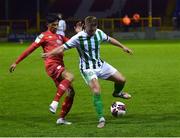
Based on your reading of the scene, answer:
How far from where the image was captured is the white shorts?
11180mm

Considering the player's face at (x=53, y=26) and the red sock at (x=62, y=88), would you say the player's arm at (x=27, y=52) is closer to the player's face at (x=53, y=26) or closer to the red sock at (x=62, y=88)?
the player's face at (x=53, y=26)

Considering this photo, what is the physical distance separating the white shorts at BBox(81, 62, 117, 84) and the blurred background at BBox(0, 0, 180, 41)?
42.2m

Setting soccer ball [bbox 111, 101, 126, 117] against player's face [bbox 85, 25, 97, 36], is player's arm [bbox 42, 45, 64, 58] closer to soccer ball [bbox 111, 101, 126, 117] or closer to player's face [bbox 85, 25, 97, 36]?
player's face [bbox 85, 25, 97, 36]

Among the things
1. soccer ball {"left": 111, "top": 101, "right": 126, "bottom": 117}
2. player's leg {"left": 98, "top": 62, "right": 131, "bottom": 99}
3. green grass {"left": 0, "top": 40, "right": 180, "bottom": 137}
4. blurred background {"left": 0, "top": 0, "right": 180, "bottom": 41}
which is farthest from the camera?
blurred background {"left": 0, "top": 0, "right": 180, "bottom": 41}

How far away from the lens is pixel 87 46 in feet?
36.7

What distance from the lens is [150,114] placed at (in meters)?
12.3

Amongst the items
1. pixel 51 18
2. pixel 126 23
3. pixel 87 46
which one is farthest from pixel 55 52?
pixel 126 23

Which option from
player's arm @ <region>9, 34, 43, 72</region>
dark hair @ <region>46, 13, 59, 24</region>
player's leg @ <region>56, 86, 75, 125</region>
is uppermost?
dark hair @ <region>46, 13, 59, 24</region>

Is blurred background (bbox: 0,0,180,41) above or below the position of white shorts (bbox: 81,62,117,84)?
below

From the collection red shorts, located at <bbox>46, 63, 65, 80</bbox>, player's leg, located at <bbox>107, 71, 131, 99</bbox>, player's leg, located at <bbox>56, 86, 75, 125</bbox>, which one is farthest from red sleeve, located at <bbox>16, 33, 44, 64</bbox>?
player's leg, located at <bbox>107, 71, 131, 99</bbox>

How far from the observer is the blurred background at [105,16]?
54531 millimetres

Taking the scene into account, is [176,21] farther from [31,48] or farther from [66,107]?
[66,107]

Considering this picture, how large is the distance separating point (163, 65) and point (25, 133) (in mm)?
15851

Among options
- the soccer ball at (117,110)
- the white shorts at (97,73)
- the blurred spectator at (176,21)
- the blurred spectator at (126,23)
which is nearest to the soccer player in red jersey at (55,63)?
the white shorts at (97,73)
